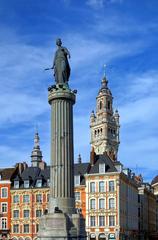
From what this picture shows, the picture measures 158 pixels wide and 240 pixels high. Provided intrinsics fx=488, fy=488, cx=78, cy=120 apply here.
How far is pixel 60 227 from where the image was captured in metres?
20.7

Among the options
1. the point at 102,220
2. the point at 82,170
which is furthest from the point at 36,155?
the point at 102,220

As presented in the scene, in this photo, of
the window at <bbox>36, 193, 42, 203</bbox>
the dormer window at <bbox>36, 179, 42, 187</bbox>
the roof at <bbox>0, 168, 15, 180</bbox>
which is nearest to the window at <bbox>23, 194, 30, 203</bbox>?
the window at <bbox>36, 193, 42, 203</bbox>

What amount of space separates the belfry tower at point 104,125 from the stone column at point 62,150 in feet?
298

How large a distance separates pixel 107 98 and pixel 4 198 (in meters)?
53.6

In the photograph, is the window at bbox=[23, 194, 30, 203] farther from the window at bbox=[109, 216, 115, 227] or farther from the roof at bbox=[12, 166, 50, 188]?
the window at bbox=[109, 216, 115, 227]

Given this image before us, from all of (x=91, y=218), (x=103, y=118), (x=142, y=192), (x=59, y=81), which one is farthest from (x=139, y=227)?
(x=59, y=81)

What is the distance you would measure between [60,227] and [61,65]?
24.8ft

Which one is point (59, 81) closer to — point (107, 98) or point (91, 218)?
point (91, 218)

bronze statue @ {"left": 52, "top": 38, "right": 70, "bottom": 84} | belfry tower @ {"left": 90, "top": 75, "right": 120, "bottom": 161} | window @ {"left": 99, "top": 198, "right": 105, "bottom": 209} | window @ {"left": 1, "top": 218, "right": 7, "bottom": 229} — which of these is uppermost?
belfry tower @ {"left": 90, "top": 75, "right": 120, "bottom": 161}

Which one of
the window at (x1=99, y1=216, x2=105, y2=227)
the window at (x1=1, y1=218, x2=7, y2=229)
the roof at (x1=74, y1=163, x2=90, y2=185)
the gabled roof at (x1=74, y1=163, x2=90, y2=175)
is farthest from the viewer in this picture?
the window at (x1=1, y1=218, x2=7, y2=229)

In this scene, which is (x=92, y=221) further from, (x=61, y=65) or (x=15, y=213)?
(x=61, y=65)

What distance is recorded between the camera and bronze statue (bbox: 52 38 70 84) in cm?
2320

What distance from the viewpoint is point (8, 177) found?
67.4 metres

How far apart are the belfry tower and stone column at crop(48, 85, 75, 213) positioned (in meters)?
90.8
